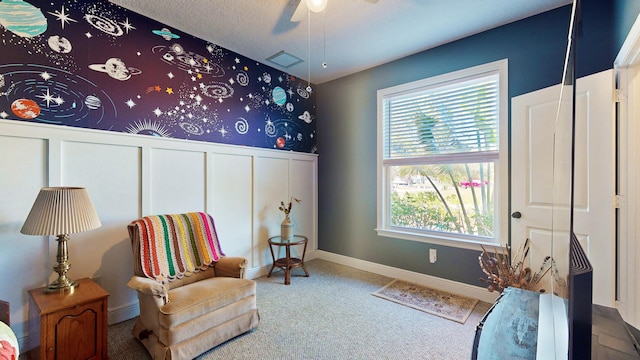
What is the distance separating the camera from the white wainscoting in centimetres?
191

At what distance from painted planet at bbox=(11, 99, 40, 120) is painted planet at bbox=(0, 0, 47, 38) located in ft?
1.56

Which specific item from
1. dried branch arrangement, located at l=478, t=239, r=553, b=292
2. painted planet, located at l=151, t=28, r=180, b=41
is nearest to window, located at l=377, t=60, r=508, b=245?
dried branch arrangement, located at l=478, t=239, r=553, b=292

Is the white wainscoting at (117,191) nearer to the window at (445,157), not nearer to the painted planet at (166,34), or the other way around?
the painted planet at (166,34)

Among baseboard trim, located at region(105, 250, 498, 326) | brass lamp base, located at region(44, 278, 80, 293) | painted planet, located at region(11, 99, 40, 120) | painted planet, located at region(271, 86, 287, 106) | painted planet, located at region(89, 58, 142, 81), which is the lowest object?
baseboard trim, located at region(105, 250, 498, 326)

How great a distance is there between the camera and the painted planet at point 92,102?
2.20 meters

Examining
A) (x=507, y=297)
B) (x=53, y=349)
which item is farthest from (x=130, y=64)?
(x=507, y=297)

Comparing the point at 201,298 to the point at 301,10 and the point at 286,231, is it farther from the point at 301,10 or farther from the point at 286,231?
the point at 301,10

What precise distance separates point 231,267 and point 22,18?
7.78 ft

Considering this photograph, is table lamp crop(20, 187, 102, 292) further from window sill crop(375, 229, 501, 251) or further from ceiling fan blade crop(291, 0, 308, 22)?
window sill crop(375, 229, 501, 251)

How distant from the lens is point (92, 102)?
2.23 m

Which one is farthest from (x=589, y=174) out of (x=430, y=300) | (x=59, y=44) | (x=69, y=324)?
(x=59, y=44)

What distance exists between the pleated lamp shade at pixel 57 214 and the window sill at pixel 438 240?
291 cm

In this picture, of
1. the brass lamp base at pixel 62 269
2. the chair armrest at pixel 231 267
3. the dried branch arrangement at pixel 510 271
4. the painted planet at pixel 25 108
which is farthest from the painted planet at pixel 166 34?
the dried branch arrangement at pixel 510 271

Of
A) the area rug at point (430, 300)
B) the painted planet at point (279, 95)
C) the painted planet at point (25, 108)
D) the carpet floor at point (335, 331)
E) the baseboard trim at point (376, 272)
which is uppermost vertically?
the painted planet at point (279, 95)
